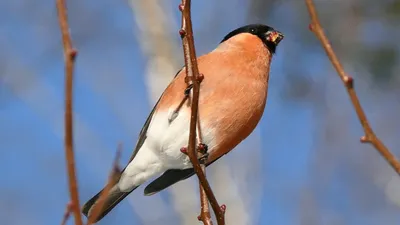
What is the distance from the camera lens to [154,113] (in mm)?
2695

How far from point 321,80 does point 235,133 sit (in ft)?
16.5

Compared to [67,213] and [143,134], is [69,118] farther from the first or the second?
[143,134]

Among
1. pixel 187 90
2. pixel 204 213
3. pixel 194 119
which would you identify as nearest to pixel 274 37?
pixel 187 90

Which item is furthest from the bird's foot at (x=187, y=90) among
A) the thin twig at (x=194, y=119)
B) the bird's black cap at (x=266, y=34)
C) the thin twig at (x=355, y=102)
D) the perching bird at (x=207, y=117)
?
the thin twig at (x=355, y=102)

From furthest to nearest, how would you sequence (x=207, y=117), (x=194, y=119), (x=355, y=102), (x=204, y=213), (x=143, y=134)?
(x=143, y=134), (x=207, y=117), (x=204, y=213), (x=194, y=119), (x=355, y=102)

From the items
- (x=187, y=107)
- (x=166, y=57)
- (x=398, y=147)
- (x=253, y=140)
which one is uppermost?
(x=166, y=57)

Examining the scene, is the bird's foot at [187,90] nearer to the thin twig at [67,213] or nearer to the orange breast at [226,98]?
the orange breast at [226,98]

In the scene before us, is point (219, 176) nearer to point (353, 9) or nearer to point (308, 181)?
point (308, 181)

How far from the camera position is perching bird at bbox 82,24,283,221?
2.59 m

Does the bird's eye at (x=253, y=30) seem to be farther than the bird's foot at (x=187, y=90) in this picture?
Yes

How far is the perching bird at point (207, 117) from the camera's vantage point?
102 inches

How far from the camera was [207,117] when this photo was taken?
2.58 meters

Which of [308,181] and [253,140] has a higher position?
[253,140]

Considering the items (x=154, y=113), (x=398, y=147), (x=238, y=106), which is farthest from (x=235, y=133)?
(x=398, y=147)
